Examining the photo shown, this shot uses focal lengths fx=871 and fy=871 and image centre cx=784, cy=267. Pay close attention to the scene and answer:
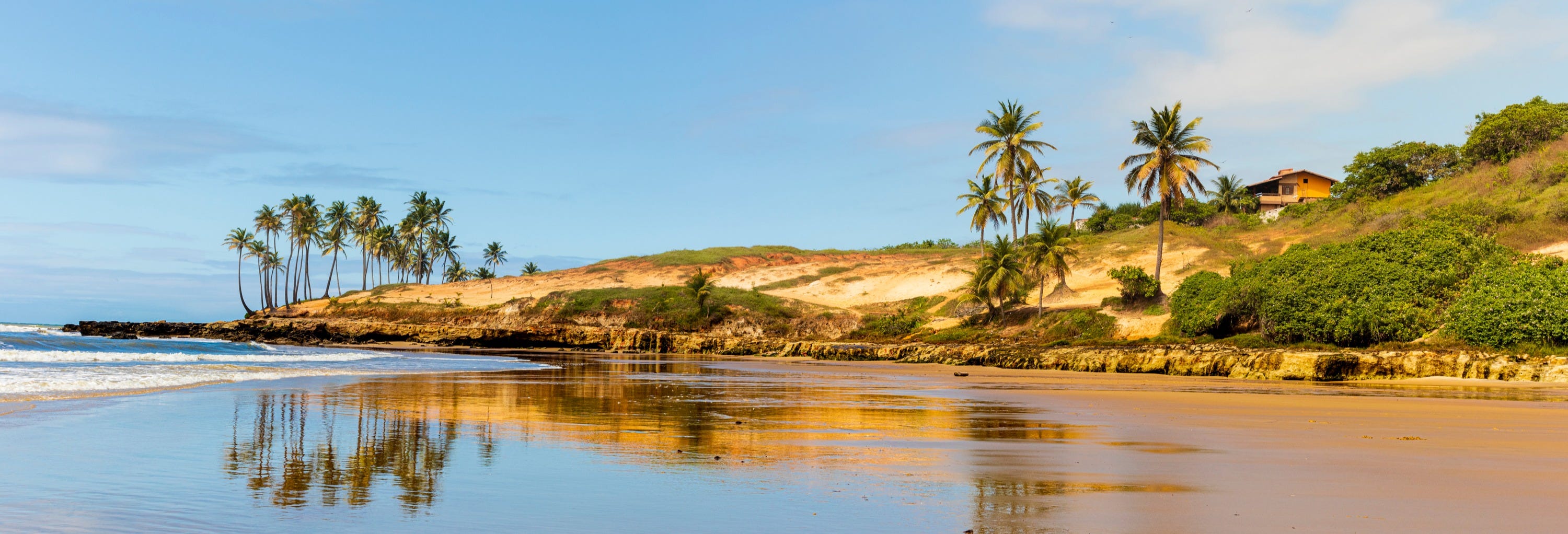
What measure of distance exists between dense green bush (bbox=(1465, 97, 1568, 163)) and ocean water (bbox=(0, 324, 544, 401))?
63.9 meters

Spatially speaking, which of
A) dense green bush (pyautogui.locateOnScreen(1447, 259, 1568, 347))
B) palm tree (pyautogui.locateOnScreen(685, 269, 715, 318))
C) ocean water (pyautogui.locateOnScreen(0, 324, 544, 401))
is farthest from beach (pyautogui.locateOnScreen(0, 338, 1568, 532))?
palm tree (pyautogui.locateOnScreen(685, 269, 715, 318))

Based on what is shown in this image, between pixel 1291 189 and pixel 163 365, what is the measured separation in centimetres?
9514

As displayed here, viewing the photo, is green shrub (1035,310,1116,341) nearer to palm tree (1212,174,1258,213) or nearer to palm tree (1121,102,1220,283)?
palm tree (1121,102,1220,283)

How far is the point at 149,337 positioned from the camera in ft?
221

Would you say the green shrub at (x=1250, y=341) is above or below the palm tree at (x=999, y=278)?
below

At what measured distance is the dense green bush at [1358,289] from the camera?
2975cm

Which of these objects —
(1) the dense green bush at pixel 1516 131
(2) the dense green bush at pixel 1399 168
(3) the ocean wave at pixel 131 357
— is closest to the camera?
(3) the ocean wave at pixel 131 357

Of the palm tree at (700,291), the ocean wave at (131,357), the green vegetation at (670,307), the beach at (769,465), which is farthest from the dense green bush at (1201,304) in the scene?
the ocean wave at (131,357)

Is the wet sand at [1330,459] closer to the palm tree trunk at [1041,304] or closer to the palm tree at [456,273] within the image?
the palm tree trunk at [1041,304]

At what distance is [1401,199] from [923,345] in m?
40.3

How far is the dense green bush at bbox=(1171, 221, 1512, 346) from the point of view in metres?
29.8

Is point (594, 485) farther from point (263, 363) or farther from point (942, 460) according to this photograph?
point (263, 363)

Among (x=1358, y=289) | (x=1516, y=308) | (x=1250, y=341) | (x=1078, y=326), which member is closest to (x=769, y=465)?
(x=1516, y=308)

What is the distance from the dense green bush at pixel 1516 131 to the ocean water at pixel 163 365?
210 feet
